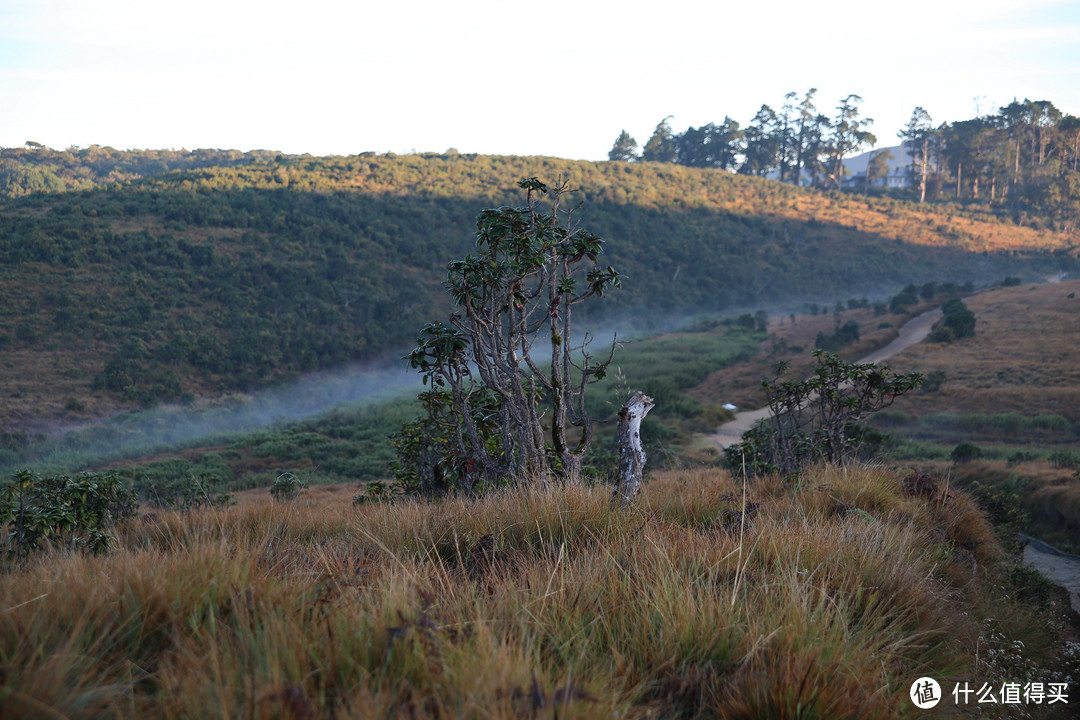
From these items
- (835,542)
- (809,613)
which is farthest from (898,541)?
(809,613)

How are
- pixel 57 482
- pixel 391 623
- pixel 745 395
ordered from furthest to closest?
pixel 745 395 < pixel 57 482 < pixel 391 623

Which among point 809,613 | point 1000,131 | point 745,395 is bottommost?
point 745,395

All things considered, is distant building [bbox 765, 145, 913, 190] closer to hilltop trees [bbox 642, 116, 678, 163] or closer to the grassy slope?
hilltop trees [bbox 642, 116, 678, 163]

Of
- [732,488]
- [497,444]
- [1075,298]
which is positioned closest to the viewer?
[732,488]

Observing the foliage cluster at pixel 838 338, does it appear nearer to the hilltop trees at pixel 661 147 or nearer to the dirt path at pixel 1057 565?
the dirt path at pixel 1057 565

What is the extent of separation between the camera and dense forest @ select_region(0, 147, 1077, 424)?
29312 millimetres

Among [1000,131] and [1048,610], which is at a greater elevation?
[1000,131]

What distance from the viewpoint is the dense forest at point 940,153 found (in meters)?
70.1

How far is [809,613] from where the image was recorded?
2414 millimetres

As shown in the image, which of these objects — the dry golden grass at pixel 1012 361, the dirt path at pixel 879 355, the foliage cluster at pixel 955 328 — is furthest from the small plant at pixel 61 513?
the foliage cluster at pixel 955 328

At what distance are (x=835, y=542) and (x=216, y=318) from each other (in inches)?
1362

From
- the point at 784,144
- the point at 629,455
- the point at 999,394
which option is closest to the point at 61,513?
the point at 629,455

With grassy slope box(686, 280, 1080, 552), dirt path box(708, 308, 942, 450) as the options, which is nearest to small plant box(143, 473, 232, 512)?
grassy slope box(686, 280, 1080, 552)

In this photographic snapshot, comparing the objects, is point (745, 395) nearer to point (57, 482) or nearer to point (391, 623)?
point (57, 482)
